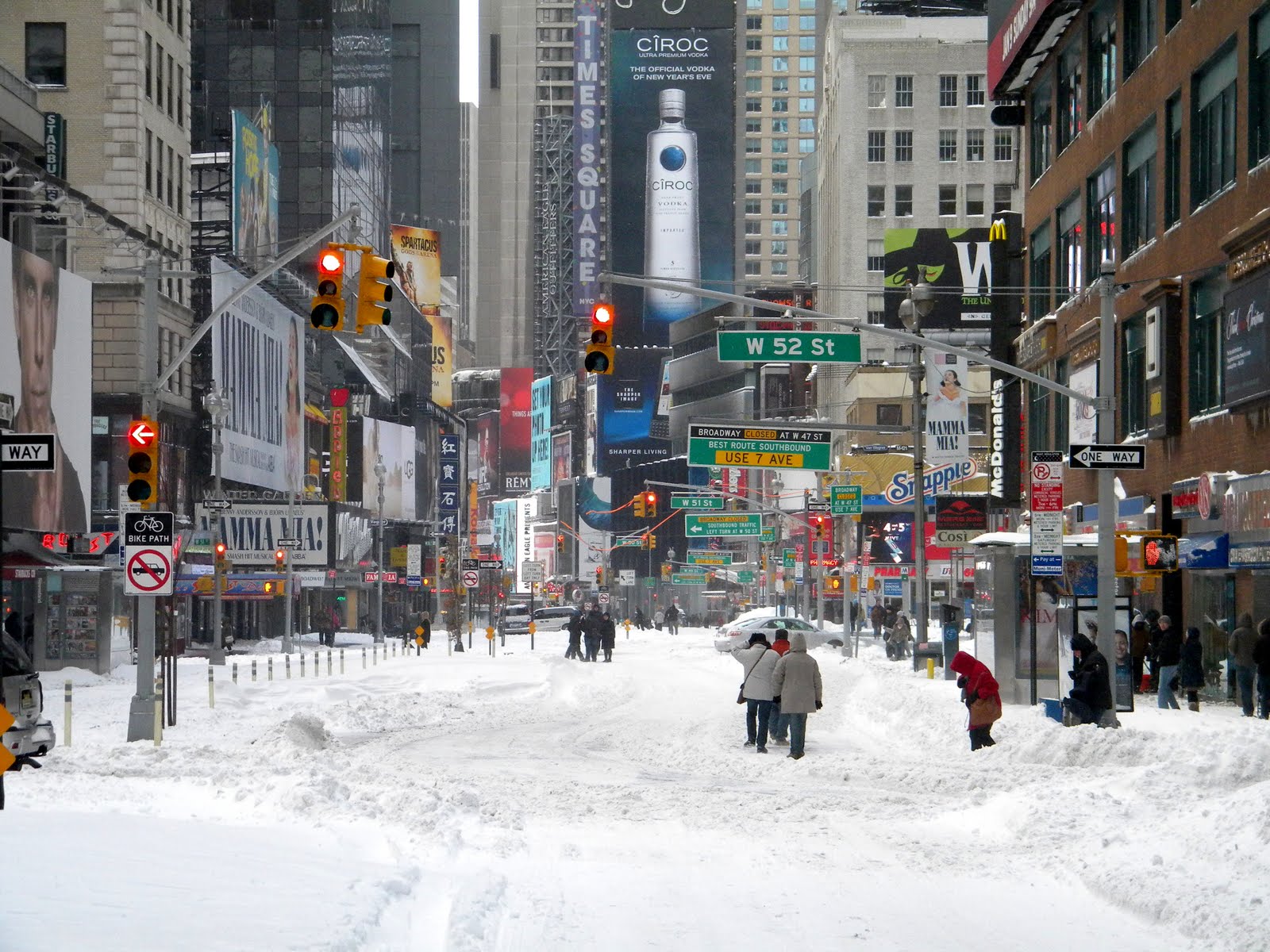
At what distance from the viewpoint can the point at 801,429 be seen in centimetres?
A: 4012

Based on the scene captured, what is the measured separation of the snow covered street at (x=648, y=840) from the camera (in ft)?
34.4

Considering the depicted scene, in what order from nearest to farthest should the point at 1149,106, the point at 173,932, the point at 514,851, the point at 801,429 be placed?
the point at 173,932, the point at 514,851, the point at 1149,106, the point at 801,429

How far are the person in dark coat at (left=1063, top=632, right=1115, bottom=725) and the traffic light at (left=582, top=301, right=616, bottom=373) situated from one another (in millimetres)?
7155

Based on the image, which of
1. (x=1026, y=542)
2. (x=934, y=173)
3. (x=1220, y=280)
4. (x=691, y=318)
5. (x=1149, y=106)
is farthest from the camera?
(x=691, y=318)

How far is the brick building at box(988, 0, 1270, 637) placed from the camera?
30.4 m

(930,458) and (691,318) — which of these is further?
(691,318)

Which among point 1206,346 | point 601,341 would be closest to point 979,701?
point 601,341

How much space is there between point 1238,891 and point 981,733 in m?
11.1

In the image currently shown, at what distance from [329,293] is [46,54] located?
55461 millimetres

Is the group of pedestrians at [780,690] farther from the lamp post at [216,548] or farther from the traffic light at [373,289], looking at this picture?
the lamp post at [216,548]

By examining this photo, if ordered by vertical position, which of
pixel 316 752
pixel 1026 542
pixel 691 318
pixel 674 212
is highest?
pixel 674 212

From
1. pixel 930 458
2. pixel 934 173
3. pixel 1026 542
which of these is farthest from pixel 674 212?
pixel 1026 542

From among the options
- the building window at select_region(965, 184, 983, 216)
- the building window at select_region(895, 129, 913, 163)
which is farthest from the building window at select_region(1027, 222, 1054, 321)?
the building window at select_region(965, 184, 983, 216)

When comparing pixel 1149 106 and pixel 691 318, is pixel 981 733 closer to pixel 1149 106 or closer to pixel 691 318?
pixel 1149 106
